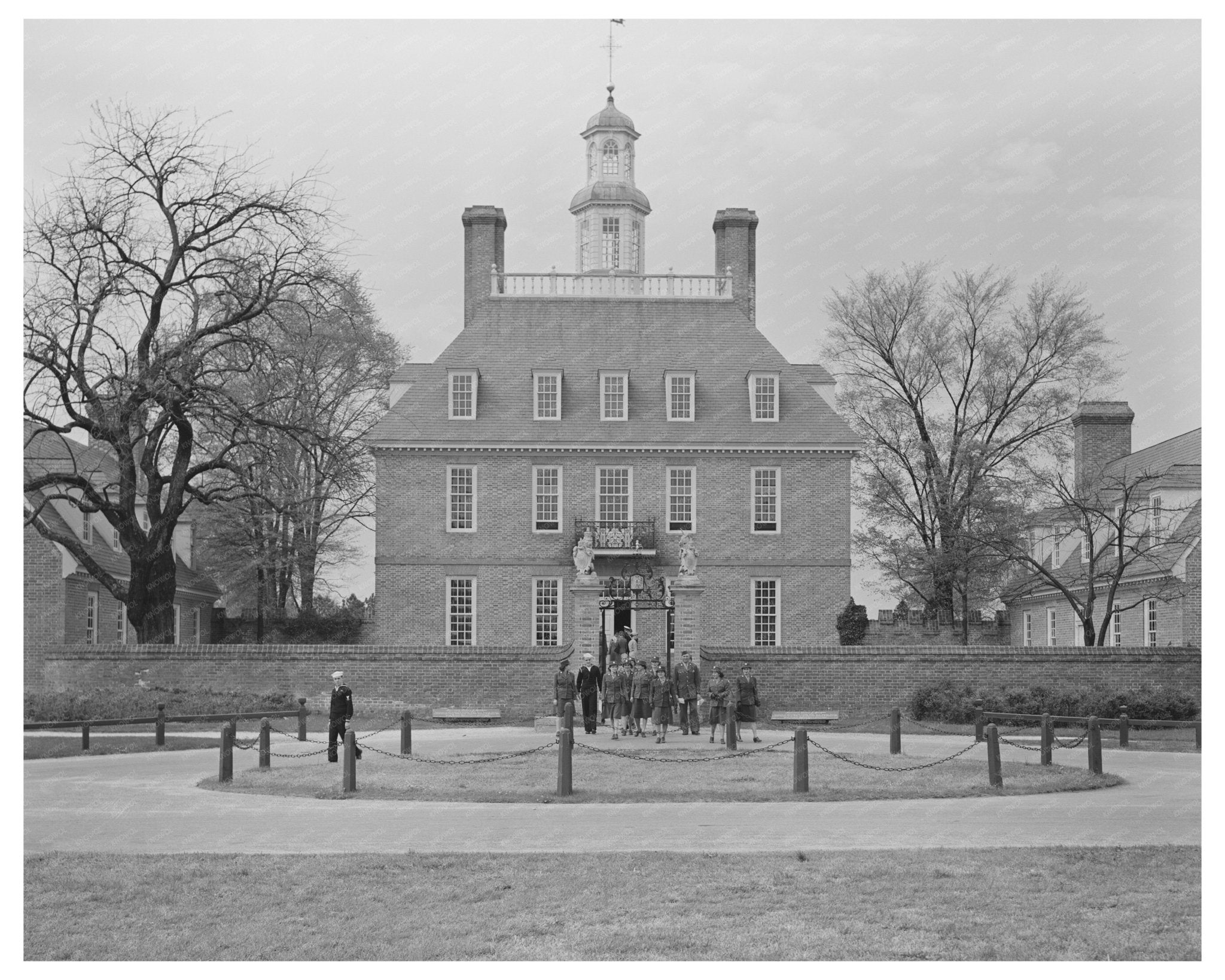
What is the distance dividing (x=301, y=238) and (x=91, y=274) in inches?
166

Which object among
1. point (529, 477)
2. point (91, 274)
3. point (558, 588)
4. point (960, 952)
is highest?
point (91, 274)

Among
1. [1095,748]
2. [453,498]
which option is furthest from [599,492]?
[1095,748]

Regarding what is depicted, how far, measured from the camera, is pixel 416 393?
41844 millimetres

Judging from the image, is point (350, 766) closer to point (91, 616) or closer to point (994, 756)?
point (994, 756)

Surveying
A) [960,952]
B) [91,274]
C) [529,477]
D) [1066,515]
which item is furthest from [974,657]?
[960,952]

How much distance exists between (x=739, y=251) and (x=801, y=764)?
96.6ft

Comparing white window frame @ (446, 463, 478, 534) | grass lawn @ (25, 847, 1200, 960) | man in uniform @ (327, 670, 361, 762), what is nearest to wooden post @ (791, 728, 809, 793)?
grass lawn @ (25, 847, 1200, 960)

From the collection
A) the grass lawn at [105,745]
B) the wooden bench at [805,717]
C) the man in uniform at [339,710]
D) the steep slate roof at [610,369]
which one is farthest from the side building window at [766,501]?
the man in uniform at [339,710]

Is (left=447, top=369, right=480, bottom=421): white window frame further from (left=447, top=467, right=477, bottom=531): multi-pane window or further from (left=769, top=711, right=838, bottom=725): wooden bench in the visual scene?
(left=769, top=711, right=838, bottom=725): wooden bench

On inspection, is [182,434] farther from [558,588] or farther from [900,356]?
[900,356]

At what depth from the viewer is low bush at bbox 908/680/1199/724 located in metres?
29.8

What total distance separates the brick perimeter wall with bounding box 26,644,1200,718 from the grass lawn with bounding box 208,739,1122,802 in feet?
31.4

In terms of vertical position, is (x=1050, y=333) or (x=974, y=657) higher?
(x=1050, y=333)

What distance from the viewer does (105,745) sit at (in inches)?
944
